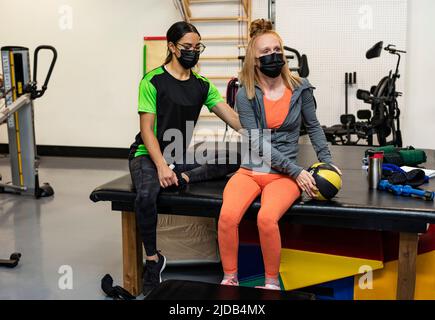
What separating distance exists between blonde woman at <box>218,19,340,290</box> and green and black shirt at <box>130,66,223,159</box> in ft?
1.09

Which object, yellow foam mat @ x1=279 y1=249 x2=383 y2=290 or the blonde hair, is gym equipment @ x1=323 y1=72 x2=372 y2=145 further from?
yellow foam mat @ x1=279 y1=249 x2=383 y2=290

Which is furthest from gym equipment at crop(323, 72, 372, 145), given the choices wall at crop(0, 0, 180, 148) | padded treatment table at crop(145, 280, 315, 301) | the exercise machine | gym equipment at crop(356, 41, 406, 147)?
padded treatment table at crop(145, 280, 315, 301)

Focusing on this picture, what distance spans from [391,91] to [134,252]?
12.1 ft

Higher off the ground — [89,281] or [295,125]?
[295,125]

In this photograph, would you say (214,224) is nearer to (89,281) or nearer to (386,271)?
(89,281)

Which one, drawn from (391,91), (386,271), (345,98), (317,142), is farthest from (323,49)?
(386,271)

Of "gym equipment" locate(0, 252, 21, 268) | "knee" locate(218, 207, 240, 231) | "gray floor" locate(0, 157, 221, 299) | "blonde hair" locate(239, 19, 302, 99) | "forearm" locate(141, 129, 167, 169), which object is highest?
"blonde hair" locate(239, 19, 302, 99)

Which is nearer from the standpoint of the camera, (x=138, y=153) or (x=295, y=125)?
(x=295, y=125)

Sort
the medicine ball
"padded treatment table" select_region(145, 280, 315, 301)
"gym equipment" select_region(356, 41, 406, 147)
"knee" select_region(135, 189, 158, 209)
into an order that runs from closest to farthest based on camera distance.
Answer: "padded treatment table" select_region(145, 280, 315, 301) < the medicine ball < "knee" select_region(135, 189, 158, 209) < "gym equipment" select_region(356, 41, 406, 147)

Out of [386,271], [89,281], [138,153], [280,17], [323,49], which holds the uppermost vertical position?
[280,17]

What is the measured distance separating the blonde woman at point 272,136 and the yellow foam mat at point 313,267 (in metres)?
0.20

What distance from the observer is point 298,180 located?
2.39 meters

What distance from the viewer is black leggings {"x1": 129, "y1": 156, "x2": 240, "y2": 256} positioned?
247cm

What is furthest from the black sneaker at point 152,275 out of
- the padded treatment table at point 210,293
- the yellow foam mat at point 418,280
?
the yellow foam mat at point 418,280
